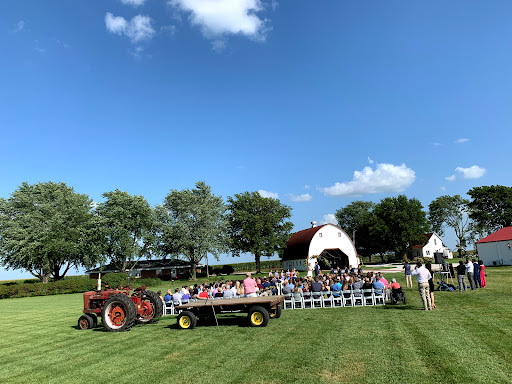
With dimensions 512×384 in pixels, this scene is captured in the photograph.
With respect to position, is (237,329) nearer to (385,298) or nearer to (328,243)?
(385,298)

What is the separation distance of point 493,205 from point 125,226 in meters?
64.1

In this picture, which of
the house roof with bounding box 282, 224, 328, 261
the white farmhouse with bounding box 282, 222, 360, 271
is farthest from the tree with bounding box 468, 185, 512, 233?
the house roof with bounding box 282, 224, 328, 261

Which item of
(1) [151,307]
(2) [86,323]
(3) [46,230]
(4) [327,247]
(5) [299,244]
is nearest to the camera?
(2) [86,323]

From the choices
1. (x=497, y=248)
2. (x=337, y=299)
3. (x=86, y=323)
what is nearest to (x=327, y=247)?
(x=497, y=248)

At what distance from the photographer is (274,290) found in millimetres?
19484

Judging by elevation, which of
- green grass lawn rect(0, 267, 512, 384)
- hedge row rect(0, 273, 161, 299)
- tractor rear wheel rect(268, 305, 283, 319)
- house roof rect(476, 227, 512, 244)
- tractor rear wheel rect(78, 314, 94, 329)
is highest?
house roof rect(476, 227, 512, 244)

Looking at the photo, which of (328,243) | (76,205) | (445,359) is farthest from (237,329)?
(76,205)

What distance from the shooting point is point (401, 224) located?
66.0 m

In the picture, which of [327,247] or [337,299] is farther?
[327,247]

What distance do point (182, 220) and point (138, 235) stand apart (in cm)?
758

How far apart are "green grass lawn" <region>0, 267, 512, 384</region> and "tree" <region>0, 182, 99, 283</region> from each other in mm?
39099

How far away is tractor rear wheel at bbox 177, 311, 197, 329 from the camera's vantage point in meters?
12.4

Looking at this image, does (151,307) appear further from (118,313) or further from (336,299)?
(336,299)

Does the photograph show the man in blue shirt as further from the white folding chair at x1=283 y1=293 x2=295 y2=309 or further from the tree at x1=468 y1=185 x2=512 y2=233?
the tree at x1=468 y1=185 x2=512 y2=233
